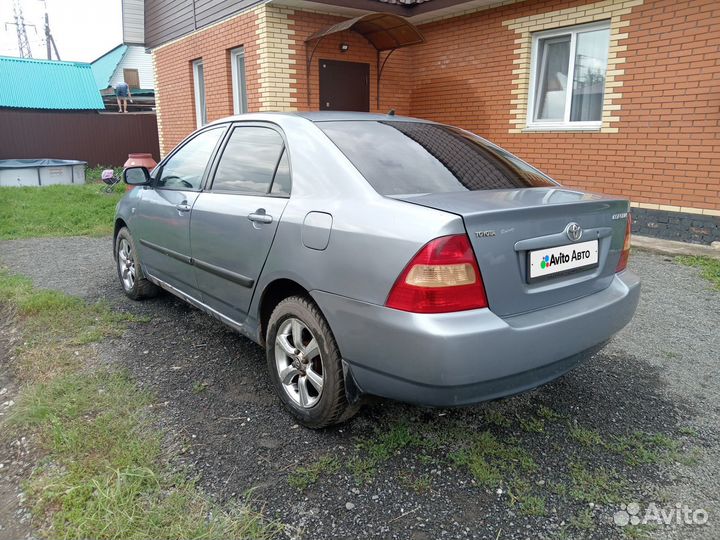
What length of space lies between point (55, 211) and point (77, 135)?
27.9 feet

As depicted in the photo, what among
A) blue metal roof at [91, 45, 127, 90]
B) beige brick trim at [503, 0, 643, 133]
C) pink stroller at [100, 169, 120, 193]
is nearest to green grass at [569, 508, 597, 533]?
beige brick trim at [503, 0, 643, 133]

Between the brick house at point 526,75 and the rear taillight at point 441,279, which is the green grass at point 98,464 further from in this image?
the brick house at point 526,75

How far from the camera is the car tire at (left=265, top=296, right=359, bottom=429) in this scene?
254 centimetres

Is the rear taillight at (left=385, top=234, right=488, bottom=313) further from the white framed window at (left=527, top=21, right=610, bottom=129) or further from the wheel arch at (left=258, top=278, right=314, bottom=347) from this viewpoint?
the white framed window at (left=527, top=21, right=610, bottom=129)

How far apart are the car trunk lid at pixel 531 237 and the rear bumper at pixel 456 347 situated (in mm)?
84

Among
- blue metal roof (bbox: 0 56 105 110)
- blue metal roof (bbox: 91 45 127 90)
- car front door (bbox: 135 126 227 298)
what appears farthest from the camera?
blue metal roof (bbox: 91 45 127 90)

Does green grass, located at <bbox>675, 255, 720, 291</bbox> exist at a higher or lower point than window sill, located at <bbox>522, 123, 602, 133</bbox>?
lower

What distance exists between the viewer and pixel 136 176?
439cm

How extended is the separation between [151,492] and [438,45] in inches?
364

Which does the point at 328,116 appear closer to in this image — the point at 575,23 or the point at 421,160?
the point at 421,160

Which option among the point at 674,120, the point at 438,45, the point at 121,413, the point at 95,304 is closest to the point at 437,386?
the point at 121,413

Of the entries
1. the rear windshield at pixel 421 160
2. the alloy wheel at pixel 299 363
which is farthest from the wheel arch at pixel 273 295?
the rear windshield at pixel 421 160

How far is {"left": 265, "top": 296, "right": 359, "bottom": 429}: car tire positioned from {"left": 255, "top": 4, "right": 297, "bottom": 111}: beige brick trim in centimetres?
705

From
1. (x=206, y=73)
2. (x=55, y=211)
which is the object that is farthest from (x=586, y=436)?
(x=206, y=73)
